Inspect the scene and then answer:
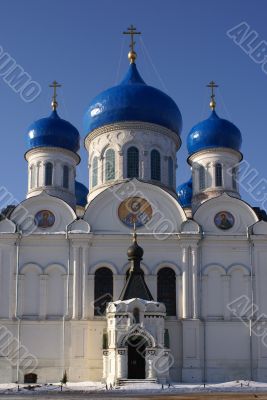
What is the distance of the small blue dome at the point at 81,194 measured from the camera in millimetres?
38156

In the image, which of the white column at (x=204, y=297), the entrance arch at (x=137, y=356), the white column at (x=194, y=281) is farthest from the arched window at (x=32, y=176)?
the entrance arch at (x=137, y=356)

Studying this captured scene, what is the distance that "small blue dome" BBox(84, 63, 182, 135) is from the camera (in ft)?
101

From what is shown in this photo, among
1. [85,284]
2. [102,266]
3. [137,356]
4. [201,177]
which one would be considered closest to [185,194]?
[201,177]

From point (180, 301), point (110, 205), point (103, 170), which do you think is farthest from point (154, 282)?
point (103, 170)

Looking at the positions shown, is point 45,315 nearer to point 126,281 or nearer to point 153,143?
point 126,281

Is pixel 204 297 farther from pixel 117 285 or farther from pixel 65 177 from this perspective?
pixel 65 177

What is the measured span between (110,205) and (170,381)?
23.6 ft

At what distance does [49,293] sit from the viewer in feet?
91.5

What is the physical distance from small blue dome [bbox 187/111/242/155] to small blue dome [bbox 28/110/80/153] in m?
5.52

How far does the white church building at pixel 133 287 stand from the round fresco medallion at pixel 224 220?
4 cm

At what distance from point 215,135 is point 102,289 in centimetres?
909

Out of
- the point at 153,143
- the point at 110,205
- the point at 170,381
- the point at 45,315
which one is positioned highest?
the point at 153,143

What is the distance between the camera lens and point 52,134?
106ft

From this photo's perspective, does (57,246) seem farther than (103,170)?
No
